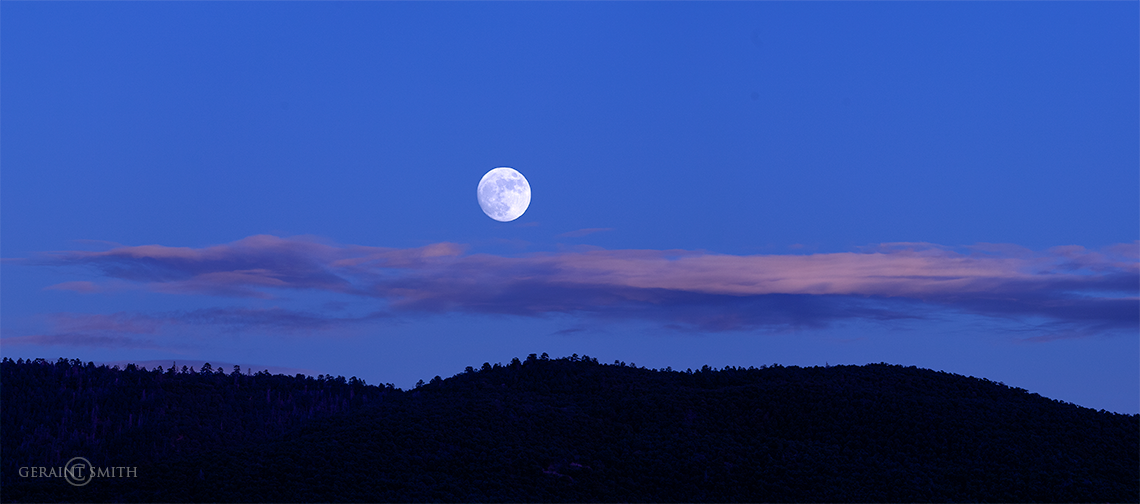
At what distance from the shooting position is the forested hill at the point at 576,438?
5000 centimetres

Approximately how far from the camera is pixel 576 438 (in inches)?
2399

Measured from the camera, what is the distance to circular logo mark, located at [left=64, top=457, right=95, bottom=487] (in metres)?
49.4

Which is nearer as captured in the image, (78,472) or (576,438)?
(78,472)

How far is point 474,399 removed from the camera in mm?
68938

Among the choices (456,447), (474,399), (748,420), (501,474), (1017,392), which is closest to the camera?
(501,474)

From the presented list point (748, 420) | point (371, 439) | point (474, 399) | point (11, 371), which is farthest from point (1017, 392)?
point (11, 371)

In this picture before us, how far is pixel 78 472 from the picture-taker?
57.8 meters

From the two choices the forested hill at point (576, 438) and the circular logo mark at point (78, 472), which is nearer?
the circular logo mark at point (78, 472)

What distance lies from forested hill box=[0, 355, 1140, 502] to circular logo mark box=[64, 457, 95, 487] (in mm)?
1286

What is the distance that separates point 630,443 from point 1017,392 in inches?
1501

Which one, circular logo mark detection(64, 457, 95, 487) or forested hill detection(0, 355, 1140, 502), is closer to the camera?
circular logo mark detection(64, 457, 95, 487)

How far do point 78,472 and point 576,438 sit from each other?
33.9m

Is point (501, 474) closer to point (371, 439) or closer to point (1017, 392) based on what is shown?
point (371, 439)

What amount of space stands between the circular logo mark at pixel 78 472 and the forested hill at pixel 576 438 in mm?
1286
